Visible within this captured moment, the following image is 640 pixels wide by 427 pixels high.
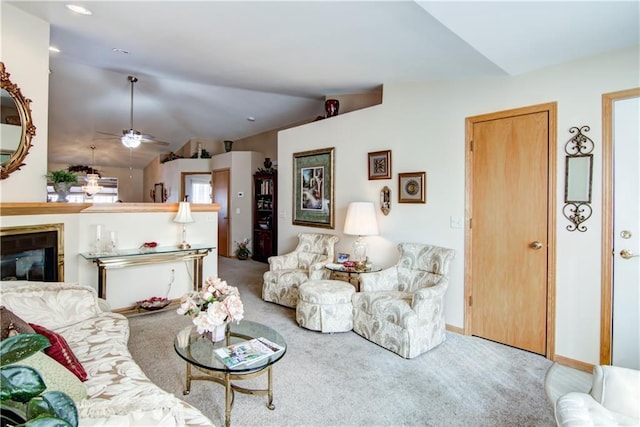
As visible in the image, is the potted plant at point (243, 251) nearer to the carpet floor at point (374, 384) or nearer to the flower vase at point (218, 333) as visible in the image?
the carpet floor at point (374, 384)

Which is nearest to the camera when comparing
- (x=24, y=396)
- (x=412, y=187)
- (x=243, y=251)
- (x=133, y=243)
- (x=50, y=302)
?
(x=24, y=396)

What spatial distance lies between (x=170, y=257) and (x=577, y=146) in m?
4.03

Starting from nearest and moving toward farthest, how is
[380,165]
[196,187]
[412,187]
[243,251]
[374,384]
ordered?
[374,384] → [412,187] → [380,165] → [243,251] → [196,187]

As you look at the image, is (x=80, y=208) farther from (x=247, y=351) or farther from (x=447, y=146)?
(x=447, y=146)

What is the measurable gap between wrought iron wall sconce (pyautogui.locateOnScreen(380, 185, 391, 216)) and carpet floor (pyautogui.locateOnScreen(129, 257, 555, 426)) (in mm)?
1454

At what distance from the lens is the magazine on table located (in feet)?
6.17

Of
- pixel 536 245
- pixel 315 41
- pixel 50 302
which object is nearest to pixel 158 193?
pixel 50 302

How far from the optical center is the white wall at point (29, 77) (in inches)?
105

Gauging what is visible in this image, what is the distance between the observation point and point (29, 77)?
2809 millimetres

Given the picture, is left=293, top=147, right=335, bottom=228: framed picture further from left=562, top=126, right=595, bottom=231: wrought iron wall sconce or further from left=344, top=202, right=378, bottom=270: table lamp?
left=562, top=126, right=595, bottom=231: wrought iron wall sconce

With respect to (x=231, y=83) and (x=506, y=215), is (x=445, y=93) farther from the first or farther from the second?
(x=231, y=83)

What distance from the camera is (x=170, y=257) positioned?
149 inches

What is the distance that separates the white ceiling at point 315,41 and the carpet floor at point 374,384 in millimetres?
2366

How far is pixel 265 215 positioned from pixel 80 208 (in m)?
3.89
